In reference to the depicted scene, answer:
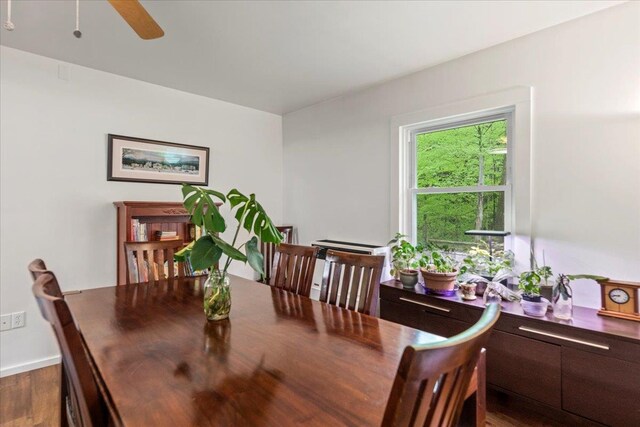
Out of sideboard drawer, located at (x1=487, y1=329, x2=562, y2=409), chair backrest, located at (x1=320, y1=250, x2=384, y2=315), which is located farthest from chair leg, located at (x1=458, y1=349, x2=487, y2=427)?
sideboard drawer, located at (x1=487, y1=329, x2=562, y2=409)

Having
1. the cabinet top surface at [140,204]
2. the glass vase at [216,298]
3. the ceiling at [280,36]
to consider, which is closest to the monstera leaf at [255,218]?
the glass vase at [216,298]

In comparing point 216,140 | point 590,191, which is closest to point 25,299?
point 216,140

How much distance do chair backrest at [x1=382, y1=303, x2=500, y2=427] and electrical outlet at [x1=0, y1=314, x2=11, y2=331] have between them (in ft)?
10.6

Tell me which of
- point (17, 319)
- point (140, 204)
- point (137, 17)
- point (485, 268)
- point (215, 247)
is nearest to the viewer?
point (215, 247)

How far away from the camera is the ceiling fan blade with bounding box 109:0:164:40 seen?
1.37 metres

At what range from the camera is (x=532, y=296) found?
1901 millimetres

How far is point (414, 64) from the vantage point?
2701 millimetres

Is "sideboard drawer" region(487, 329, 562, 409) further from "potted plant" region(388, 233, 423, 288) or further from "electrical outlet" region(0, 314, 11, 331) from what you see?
"electrical outlet" region(0, 314, 11, 331)

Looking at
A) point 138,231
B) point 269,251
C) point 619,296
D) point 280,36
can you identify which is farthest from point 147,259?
point 619,296

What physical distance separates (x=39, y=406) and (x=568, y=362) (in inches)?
126

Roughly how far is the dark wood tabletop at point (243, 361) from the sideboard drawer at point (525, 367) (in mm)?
1071

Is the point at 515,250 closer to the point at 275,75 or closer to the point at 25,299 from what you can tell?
the point at 275,75

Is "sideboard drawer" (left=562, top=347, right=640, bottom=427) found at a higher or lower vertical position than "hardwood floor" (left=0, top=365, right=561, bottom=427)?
higher

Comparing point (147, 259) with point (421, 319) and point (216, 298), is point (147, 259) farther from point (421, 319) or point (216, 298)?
point (421, 319)
